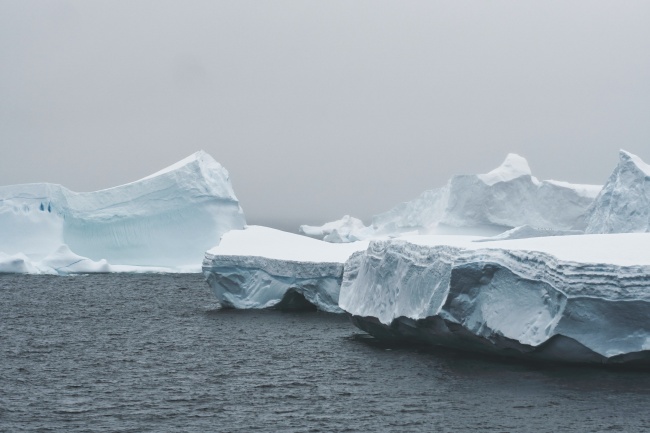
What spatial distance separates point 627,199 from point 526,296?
38.0 ft

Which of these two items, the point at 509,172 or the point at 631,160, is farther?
the point at 509,172

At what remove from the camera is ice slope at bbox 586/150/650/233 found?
22578mm

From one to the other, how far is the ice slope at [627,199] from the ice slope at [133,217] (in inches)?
445

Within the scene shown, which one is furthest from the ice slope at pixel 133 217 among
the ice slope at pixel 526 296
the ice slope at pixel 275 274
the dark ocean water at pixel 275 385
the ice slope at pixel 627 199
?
the ice slope at pixel 526 296

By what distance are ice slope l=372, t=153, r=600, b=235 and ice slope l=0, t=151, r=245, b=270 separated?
7763mm

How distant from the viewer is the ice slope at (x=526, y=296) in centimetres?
1155

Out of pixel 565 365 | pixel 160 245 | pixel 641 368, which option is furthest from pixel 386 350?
pixel 160 245

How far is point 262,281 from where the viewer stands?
19969 millimetres

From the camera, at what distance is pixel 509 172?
30.9 m

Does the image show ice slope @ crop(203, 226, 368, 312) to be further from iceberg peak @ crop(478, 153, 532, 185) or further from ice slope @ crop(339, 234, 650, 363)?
iceberg peak @ crop(478, 153, 532, 185)

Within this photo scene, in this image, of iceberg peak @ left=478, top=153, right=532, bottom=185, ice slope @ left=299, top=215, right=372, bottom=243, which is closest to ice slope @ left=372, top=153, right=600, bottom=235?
iceberg peak @ left=478, top=153, right=532, bottom=185

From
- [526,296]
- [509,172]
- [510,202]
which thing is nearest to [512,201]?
[510,202]

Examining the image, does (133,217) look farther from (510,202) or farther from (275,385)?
(275,385)

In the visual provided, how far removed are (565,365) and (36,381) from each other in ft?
22.9
